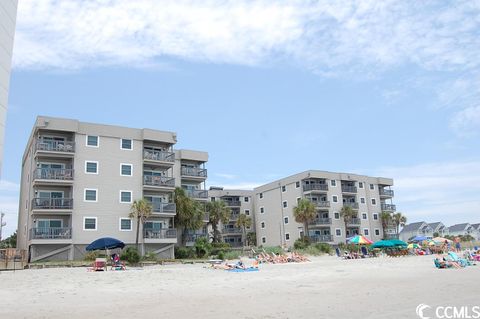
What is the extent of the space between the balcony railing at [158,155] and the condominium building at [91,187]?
0.01 meters

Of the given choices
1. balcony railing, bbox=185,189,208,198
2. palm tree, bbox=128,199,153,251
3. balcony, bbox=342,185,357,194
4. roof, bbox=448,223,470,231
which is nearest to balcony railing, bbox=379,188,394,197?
balcony, bbox=342,185,357,194

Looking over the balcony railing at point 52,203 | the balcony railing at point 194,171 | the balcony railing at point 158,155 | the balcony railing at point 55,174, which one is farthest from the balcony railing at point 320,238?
the balcony railing at point 55,174

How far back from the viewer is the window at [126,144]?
43.4 meters

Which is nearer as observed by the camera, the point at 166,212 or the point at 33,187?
the point at 33,187

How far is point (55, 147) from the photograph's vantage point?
39.4 meters

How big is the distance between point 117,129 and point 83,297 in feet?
104

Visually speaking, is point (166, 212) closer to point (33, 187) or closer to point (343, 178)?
point (33, 187)

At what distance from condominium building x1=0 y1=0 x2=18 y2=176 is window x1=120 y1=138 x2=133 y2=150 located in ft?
120

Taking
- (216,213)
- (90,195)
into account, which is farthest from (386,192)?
(90,195)

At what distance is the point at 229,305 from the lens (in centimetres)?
1142

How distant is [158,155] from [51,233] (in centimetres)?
1319

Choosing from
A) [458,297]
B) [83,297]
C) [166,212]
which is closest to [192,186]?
[166,212]

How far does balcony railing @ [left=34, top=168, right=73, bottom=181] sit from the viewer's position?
38.3 metres

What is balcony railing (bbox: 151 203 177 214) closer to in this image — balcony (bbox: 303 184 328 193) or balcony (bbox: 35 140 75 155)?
balcony (bbox: 35 140 75 155)
